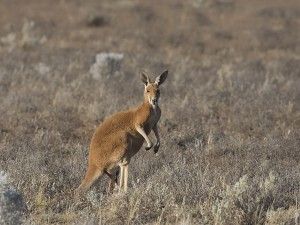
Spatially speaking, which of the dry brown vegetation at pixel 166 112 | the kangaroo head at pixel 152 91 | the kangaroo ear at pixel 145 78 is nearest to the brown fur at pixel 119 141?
the kangaroo head at pixel 152 91

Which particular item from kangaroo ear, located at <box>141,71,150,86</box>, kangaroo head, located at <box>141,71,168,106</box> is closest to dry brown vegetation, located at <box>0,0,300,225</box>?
kangaroo head, located at <box>141,71,168,106</box>

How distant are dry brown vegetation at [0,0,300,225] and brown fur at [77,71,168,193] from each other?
227mm

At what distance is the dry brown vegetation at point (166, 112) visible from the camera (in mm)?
6230

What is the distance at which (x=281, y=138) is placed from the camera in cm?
992

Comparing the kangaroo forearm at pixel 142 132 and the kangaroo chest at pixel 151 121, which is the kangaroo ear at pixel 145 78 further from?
the kangaroo forearm at pixel 142 132

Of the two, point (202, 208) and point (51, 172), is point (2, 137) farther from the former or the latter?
point (202, 208)

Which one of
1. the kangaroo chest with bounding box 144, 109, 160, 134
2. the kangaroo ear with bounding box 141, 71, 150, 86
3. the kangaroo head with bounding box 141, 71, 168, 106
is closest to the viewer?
the kangaroo chest with bounding box 144, 109, 160, 134

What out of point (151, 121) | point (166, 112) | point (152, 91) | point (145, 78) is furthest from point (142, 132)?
point (166, 112)

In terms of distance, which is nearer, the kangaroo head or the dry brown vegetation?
the dry brown vegetation

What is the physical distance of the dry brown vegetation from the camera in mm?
6230

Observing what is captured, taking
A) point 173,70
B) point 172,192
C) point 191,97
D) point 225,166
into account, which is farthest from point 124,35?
point 172,192

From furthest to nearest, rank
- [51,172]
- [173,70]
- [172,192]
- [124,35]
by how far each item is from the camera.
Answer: [124,35] < [173,70] < [51,172] < [172,192]

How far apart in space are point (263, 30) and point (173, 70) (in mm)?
6920

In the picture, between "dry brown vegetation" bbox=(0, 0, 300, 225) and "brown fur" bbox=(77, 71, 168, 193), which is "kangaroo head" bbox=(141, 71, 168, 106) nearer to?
"brown fur" bbox=(77, 71, 168, 193)
